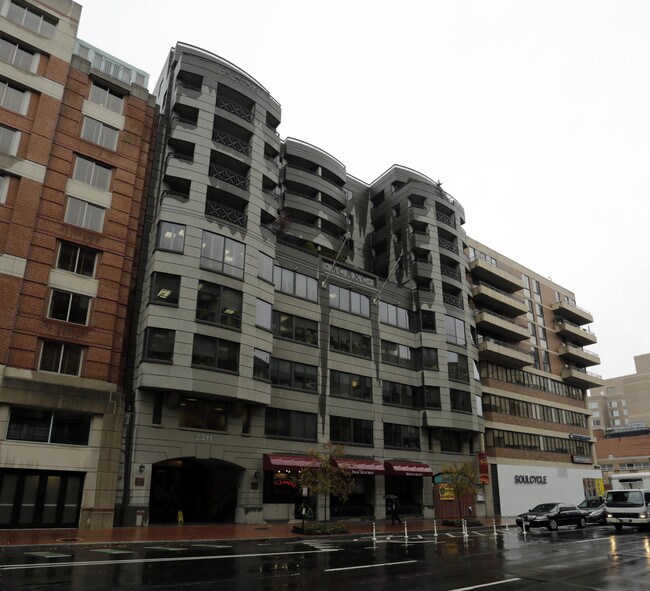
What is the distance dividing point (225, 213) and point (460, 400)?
25990 mm

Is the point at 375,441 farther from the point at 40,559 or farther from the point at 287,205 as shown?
the point at 40,559

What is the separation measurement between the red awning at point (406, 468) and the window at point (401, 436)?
1.51 metres

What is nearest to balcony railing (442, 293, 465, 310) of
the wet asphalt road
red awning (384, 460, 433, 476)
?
red awning (384, 460, 433, 476)

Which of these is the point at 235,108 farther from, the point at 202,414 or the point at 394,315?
the point at 202,414

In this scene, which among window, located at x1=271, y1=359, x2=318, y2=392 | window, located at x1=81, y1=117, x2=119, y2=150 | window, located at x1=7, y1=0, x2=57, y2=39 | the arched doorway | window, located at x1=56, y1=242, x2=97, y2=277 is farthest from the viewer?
window, located at x1=271, y1=359, x2=318, y2=392

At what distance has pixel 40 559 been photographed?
15.5 meters

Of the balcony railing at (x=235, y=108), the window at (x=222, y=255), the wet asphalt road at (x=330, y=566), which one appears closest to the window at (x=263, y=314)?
the window at (x=222, y=255)

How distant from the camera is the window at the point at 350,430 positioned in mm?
37750

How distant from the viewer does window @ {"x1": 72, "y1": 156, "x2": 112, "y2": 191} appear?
30.5 m

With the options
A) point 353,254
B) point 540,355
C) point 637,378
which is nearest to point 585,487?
point 540,355

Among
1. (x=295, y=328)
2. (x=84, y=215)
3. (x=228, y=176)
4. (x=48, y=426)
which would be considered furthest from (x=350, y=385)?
(x=84, y=215)

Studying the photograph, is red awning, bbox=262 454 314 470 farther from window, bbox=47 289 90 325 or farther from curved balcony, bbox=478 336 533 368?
curved balcony, bbox=478 336 533 368

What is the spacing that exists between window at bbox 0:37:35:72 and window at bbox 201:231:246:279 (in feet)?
45.6

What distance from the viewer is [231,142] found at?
119 ft
